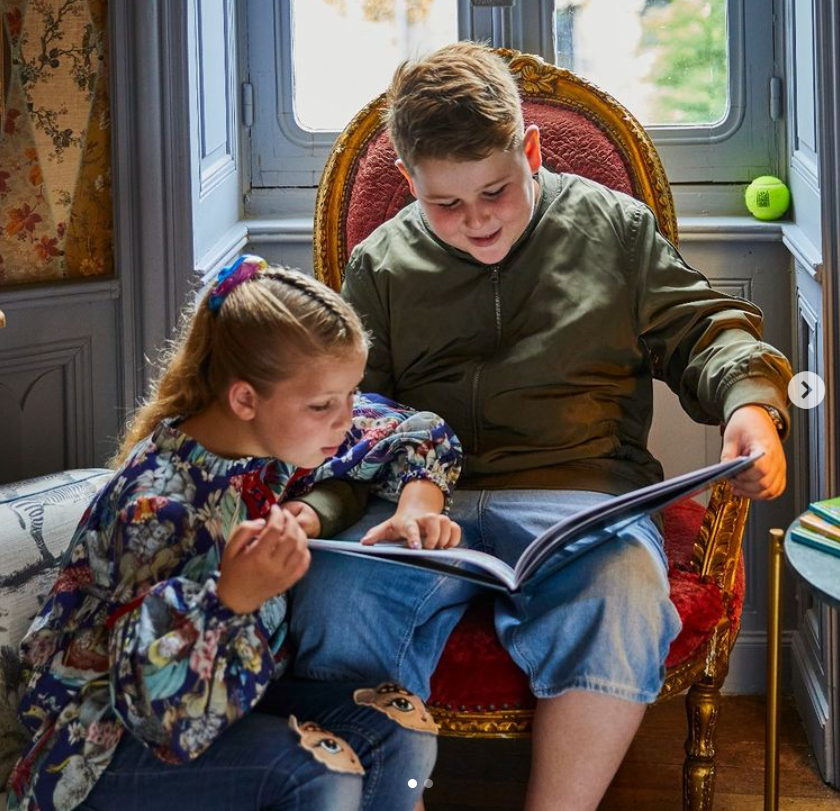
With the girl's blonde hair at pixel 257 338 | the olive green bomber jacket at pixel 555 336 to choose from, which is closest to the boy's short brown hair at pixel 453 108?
the olive green bomber jacket at pixel 555 336

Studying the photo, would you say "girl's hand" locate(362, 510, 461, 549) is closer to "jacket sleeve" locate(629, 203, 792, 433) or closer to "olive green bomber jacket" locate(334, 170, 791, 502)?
"olive green bomber jacket" locate(334, 170, 791, 502)

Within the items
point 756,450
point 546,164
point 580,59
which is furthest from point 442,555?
point 580,59

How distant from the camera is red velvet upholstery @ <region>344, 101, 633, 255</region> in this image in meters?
2.14

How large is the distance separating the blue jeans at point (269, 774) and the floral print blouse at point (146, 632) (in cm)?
3

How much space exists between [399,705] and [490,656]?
19cm

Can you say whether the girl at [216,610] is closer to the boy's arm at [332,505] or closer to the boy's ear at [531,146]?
the boy's arm at [332,505]

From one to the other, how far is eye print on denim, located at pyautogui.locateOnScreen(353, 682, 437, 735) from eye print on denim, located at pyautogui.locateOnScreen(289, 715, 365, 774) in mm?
72

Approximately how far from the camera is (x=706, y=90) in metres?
2.51

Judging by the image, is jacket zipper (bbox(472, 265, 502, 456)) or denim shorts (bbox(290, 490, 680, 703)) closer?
denim shorts (bbox(290, 490, 680, 703))

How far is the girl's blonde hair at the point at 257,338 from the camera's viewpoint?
4.60ft

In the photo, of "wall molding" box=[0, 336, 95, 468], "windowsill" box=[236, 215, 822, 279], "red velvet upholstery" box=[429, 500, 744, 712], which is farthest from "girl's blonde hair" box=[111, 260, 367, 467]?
"windowsill" box=[236, 215, 822, 279]

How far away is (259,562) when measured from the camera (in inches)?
49.8

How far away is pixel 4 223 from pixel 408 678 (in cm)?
98

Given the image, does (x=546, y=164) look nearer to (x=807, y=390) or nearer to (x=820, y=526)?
(x=807, y=390)
